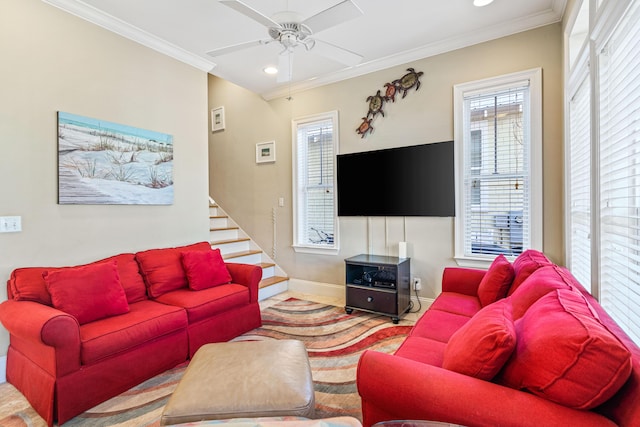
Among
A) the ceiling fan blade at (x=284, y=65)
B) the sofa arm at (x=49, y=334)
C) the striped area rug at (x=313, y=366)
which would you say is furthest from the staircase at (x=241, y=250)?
the ceiling fan blade at (x=284, y=65)

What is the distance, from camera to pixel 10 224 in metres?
2.28

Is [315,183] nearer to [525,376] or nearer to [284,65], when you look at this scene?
[284,65]

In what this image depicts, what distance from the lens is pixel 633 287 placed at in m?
1.32

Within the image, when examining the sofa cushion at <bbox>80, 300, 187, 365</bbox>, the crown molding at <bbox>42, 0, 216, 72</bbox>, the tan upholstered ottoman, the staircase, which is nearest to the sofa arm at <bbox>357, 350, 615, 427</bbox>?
the tan upholstered ottoman

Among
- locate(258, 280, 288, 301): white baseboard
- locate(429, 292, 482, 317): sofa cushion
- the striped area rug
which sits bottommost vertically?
the striped area rug

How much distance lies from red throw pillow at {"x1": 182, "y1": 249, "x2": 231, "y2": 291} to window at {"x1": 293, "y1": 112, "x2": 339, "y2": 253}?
4.76ft

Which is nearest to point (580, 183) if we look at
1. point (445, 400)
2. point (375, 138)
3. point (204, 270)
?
point (375, 138)

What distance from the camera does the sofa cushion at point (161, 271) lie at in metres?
2.78

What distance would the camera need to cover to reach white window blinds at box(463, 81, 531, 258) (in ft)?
9.75

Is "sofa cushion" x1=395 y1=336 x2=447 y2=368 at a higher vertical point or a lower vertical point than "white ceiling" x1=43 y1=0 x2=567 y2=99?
lower

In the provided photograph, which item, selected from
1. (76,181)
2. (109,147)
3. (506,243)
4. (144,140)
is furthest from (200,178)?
(506,243)

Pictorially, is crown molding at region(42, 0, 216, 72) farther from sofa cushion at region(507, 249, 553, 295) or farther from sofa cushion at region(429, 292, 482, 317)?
sofa cushion at region(507, 249, 553, 295)

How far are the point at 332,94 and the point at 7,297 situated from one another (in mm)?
3664

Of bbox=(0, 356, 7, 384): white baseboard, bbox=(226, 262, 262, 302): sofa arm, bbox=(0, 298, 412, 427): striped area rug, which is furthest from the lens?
bbox=(226, 262, 262, 302): sofa arm
